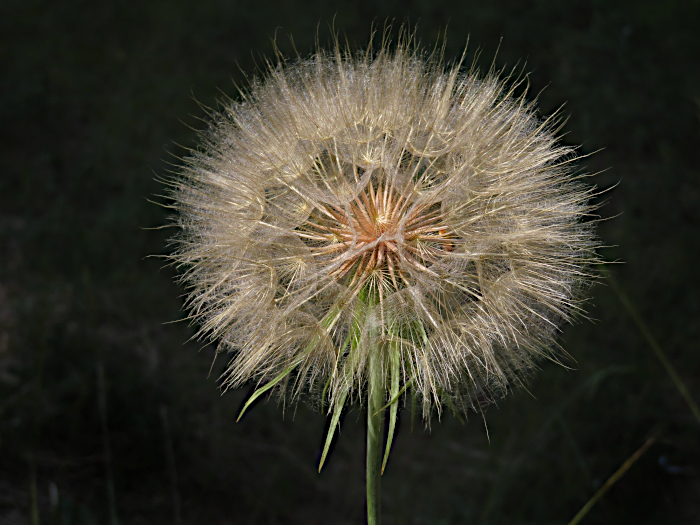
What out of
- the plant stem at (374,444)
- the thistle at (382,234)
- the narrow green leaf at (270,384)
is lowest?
the plant stem at (374,444)

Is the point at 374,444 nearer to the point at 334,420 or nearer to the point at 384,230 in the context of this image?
the point at 334,420

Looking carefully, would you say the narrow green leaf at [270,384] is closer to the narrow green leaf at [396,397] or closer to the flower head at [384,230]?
the flower head at [384,230]

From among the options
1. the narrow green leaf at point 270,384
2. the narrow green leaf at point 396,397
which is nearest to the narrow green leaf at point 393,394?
the narrow green leaf at point 396,397

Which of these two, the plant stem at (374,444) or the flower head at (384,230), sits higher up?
the flower head at (384,230)

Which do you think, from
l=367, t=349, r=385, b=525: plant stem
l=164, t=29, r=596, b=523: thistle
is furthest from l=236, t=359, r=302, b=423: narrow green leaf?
l=367, t=349, r=385, b=525: plant stem

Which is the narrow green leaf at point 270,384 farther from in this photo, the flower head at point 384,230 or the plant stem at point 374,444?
the plant stem at point 374,444

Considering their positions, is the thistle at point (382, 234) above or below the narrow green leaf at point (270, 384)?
above

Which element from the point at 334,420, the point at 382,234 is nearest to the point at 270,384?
the point at 334,420
